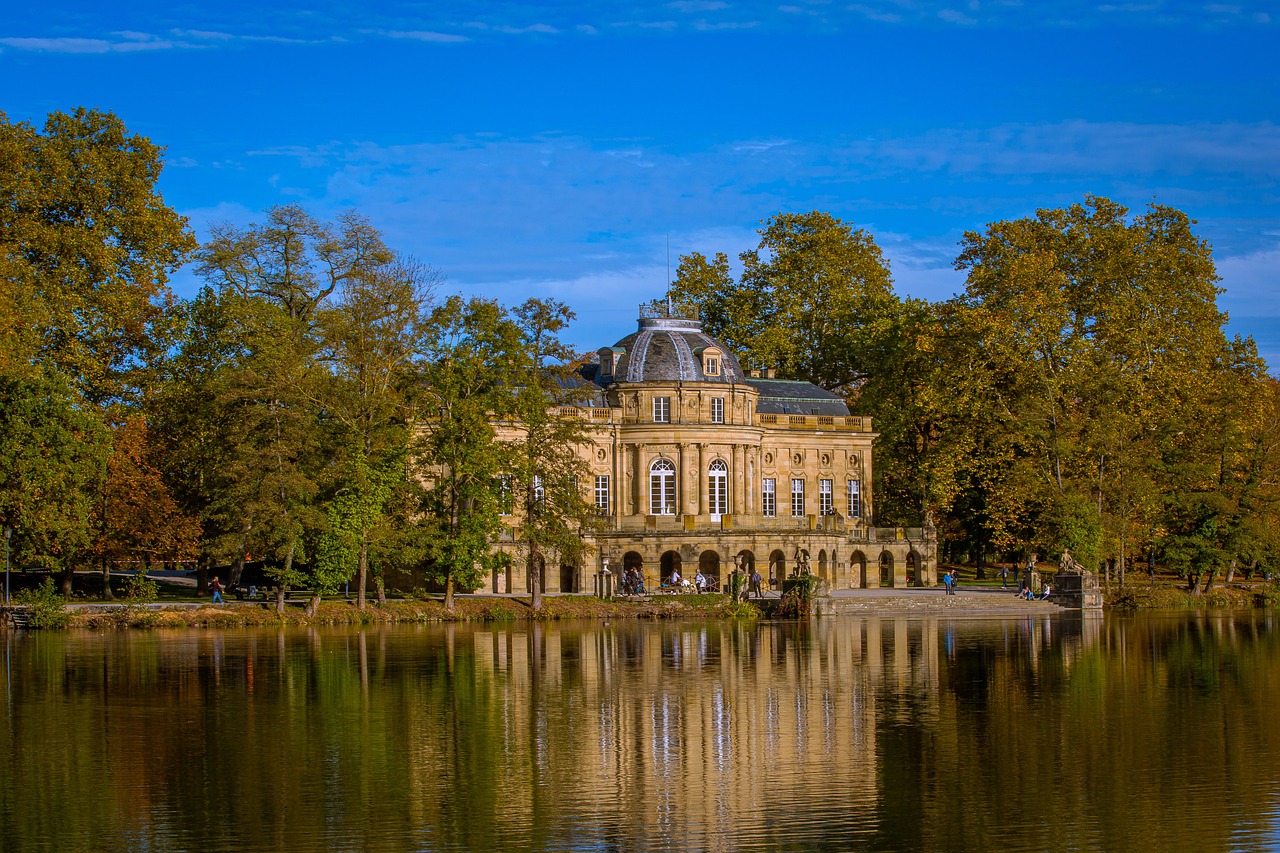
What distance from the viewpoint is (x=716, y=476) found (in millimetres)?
64500

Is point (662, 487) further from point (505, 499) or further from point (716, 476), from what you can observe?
point (505, 499)

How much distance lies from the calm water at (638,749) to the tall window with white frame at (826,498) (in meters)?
31.8

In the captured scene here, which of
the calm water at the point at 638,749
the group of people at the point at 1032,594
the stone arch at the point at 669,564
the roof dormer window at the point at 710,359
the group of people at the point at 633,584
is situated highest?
the roof dormer window at the point at 710,359

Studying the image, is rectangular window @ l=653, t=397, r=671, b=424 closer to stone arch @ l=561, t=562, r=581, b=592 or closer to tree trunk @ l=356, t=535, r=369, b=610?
stone arch @ l=561, t=562, r=581, b=592

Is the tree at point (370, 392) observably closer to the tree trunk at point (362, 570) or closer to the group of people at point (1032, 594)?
the tree trunk at point (362, 570)

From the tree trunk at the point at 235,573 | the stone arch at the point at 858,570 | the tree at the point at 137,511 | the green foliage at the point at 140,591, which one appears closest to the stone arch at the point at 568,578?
the stone arch at the point at 858,570

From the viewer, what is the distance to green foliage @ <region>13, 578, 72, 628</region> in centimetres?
4312

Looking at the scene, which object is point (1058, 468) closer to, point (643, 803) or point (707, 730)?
point (707, 730)

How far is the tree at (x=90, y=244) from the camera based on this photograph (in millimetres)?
49656

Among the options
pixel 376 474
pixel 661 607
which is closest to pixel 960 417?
pixel 661 607

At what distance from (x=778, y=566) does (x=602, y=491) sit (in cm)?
807

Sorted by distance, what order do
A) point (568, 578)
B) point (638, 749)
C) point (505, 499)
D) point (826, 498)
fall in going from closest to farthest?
point (638, 749) < point (505, 499) < point (568, 578) < point (826, 498)

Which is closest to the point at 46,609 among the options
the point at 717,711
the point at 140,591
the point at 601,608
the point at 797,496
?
the point at 140,591

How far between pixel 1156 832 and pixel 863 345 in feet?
186
